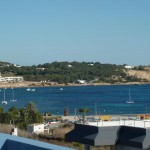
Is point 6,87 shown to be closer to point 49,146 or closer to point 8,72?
point 8,72

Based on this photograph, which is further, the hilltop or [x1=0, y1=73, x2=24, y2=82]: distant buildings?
the hilltop

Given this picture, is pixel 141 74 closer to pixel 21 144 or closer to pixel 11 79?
pixel 11 79

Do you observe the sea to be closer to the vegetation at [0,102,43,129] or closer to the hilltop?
the hilltop

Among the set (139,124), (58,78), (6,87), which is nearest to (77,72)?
(58,78)

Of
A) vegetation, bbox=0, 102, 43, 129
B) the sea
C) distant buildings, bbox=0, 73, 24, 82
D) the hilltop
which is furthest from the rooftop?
distant buildings, bbox=0, 73, 24, 82

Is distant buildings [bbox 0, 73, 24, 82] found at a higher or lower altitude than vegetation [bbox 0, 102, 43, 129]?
lower

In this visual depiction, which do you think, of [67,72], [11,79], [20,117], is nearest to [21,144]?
[20,117]

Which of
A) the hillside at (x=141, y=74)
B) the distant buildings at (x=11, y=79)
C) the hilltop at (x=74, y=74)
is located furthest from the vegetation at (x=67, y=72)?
the hillside at (x=141, y=74)

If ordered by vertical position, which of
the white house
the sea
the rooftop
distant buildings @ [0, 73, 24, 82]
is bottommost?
the sea

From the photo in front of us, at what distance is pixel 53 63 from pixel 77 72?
17.1m

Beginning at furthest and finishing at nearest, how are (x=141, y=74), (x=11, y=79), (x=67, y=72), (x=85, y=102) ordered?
(x=141, y=74) → (x=67, y=72) → (x=11, y=79) → (x=85, y=102)

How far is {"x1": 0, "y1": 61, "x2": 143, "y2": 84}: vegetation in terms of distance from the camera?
15950 cm

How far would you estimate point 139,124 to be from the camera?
8828 millimetres

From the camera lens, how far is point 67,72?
16138cm
